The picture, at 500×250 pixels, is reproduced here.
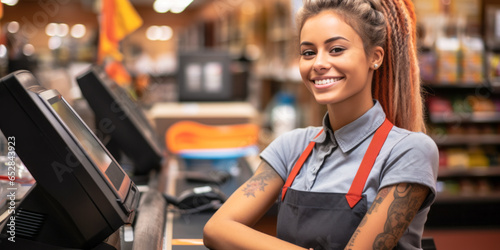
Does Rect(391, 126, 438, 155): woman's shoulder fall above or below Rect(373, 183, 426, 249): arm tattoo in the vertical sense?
above

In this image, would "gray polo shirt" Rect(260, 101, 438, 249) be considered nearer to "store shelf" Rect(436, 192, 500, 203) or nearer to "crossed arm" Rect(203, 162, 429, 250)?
"crossed arm" Rect(203, 162, 429, 250)

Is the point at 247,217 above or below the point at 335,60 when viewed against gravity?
below

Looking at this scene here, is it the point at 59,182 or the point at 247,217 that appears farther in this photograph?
the point at 247,217

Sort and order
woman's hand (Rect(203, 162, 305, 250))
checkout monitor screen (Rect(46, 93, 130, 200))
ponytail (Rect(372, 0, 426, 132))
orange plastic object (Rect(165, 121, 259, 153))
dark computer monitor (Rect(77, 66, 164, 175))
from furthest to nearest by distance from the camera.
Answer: orange plastic object (Rect(165, 121, 259, 153))
dark computer monitor (Rect(77, 66, 164, 175))
ponytail (Rect(372, 0, 426, 132))
woman's hand (Rect(203, 162, 305, 250))
checkout monitor screen (Rect(46, 93, 130, 200))

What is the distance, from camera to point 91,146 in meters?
1.40

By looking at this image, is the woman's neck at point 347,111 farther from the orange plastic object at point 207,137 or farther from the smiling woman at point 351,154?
the orange plastic object at point 207,137

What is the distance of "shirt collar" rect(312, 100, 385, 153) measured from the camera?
58.8 inches

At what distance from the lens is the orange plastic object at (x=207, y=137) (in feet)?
9.75

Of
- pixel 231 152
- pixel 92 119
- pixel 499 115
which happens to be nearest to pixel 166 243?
pixel 231 152

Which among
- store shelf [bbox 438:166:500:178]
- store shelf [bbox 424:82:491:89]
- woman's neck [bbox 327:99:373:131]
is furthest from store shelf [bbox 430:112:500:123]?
woman's neck [bbox 327:99:373:131]

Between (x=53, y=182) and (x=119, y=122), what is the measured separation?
1302 millimetres

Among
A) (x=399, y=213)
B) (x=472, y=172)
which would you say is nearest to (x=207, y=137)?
(x=399, y=213)

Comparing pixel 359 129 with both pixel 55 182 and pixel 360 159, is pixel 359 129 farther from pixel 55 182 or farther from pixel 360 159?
pixel 55 182

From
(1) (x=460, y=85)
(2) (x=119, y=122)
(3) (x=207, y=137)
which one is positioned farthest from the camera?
(1) (x=460, y=85)
